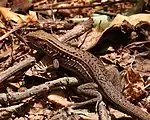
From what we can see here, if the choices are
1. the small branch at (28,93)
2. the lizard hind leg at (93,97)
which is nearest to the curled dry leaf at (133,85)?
the lizard hind leg at (93,97)

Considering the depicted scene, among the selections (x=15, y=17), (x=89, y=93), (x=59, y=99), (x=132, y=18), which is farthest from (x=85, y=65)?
(x=15, y=17)

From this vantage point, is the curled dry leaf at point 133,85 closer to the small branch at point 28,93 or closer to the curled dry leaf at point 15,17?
the small branch at point 28,93

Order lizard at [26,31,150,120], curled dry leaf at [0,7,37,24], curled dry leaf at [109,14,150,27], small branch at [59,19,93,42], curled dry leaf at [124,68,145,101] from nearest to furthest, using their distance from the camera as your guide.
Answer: lizard at [26,31,150,120], curled dry leaf at [124,68,145,101], small branch at [59,19,93,42], curled dry leaf at [109,14,150,27], curled dry leaf at [0,7,37,24]

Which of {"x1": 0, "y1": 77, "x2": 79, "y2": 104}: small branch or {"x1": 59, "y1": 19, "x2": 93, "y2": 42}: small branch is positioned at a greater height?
{"x1": 59, "y1": 19, "x2": 93, "y2": 42}: small branch

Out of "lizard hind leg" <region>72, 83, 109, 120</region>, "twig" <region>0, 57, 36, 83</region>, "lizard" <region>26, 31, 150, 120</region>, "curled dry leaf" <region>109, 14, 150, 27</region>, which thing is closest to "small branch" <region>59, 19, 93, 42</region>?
"lizard" <region>26, 31, 150, 120</region>

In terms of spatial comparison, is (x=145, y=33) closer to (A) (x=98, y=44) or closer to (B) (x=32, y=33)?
(A) (x=98, y=44)

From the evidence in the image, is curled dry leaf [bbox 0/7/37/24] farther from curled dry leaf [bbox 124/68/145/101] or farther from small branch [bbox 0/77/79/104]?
curled dry leaf [bbox 124/68/145/101]

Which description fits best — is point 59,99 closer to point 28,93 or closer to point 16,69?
point 28,93
